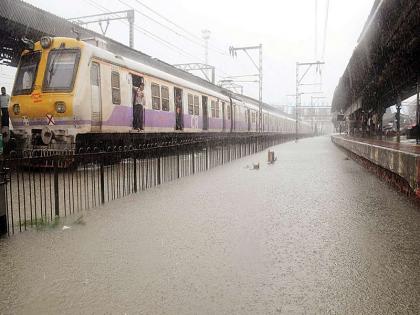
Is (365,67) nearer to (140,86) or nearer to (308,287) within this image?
(140,86)

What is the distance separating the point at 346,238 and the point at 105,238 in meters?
2.91

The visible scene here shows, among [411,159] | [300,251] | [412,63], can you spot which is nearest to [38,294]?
[300,251]

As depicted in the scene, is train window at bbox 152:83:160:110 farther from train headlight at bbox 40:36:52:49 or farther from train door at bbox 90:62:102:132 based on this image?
train headlight at bbox 40:36:52:49

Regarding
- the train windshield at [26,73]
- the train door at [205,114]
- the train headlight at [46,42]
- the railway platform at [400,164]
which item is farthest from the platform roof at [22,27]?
the railway platform at [400,164]

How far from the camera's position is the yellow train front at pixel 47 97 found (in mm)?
10297

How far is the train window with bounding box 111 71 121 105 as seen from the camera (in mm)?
11859

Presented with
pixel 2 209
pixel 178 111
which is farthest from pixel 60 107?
pixel 178 111

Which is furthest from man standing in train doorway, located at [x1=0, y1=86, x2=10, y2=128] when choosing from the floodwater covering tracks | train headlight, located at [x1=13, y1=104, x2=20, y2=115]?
the floodwater covering tracks

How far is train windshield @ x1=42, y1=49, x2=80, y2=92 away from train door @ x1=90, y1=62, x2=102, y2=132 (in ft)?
1.75

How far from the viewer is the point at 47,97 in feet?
34.4

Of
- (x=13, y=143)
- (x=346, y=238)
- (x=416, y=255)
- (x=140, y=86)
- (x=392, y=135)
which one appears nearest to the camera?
(x=416, y=255)

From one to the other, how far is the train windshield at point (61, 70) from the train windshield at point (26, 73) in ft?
1.66

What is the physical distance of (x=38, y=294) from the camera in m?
3.15

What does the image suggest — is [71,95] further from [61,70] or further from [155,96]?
[155,96]
